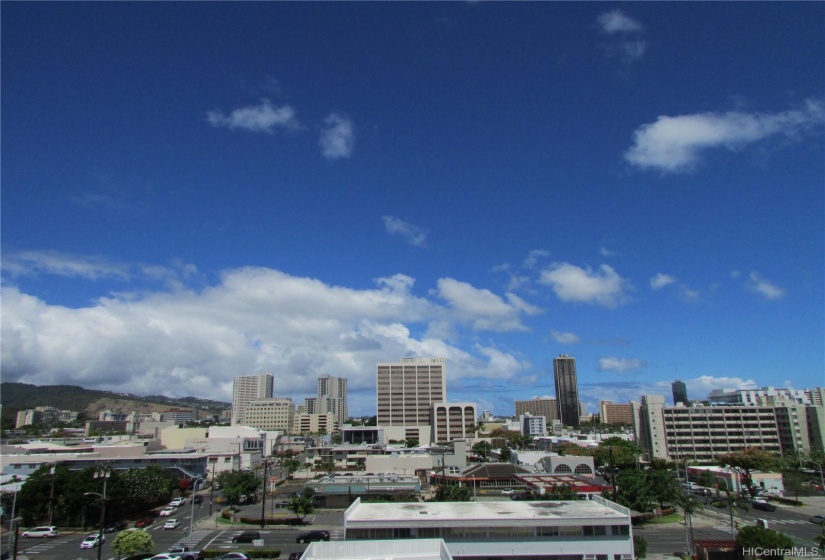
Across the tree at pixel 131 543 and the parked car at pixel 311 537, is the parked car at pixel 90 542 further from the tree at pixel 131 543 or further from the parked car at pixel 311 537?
the parked car at pixel 311 537

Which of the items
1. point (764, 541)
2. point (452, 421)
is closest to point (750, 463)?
point (764, 541)

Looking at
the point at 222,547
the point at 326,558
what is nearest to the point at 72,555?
the point at 222,547

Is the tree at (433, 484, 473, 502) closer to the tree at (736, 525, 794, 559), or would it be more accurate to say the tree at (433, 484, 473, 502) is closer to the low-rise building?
the low-rise building

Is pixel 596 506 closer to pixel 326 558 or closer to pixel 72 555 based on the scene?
pixel 326 558

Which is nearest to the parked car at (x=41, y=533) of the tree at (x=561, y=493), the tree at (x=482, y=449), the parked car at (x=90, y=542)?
the parked car at (x=90, y=542)

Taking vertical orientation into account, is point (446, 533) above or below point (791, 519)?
above

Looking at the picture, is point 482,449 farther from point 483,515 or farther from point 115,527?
point 483,515

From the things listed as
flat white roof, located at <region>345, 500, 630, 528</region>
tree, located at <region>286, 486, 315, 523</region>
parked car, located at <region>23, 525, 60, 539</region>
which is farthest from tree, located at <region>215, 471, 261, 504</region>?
flat white roof, located at <region>345, 500, 630, 528</region>
